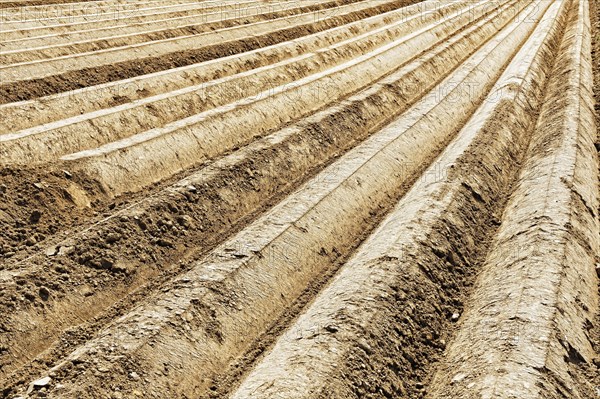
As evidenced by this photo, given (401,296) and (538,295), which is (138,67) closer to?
(401,296)

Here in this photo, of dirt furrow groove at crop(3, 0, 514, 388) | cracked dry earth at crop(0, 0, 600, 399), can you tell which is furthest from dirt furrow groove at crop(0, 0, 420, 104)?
dirt furrow groove at crop(3, 0, 514, 388)

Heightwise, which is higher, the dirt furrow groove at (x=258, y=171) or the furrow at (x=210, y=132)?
the furrow at (x=210, y=132)

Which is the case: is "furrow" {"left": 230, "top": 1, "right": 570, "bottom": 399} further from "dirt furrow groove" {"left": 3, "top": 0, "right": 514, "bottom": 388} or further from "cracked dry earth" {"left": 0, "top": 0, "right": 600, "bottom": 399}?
"dirt furrow groove" {"left": 3, "top": 0, "right": 514, "bottom": 388}

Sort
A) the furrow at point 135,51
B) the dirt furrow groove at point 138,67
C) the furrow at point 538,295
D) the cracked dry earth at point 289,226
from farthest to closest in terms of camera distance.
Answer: the furrow at point 135,51
the dirt furrow groove at point 138,67
the cracked dry earth at point 289,226
the furrow at point 538,295

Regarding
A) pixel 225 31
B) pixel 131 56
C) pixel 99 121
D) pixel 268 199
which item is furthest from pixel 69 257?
pixel 225 31

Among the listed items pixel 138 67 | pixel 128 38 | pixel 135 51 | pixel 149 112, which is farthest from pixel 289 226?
pixel 128 38

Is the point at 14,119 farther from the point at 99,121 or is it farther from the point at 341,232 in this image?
the point at 341,232

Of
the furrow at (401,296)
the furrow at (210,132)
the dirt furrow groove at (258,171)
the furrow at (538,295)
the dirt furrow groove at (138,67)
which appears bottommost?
the furrow at (538,295)

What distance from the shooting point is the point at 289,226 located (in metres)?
8.73

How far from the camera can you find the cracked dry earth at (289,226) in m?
6.24

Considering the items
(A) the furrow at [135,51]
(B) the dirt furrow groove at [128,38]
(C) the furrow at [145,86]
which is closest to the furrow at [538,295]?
(C) the furrow at [145,86]

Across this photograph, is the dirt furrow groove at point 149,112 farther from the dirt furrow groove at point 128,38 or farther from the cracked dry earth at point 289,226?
the dirt furrow groove at point 128,38

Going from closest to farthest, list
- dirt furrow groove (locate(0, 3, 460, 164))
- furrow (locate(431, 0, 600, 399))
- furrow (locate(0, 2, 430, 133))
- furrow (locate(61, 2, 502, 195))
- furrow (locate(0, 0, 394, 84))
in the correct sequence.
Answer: furrow (locate(431, 0, 600, 399)) < furrow (locate(61, 2, 502, 195)) < dirt furrow groove (locate(0, 3, 460, 164)) < furrow (locate(0, 2, 430, 133)) < furrow (locate(0, 0, 394, 84))

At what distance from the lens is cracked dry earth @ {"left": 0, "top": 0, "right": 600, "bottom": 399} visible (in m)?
6.24
